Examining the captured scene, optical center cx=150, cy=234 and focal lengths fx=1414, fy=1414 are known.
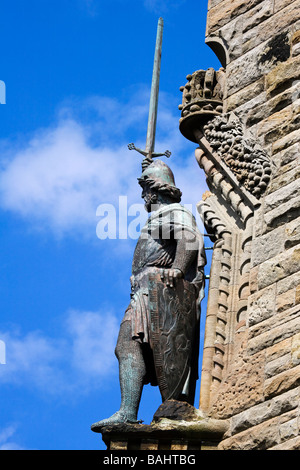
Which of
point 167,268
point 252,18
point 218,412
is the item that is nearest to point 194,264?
point 167,268

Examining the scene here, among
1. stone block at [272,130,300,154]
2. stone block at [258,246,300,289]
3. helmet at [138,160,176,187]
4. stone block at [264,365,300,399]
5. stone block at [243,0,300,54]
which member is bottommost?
stone block at [264,365,300,399]

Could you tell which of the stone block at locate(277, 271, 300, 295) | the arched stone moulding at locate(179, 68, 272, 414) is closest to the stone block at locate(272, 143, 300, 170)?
the arched stone moulding at locate(179, 68, 272, 414)

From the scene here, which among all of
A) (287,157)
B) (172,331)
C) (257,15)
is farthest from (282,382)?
(257,15)

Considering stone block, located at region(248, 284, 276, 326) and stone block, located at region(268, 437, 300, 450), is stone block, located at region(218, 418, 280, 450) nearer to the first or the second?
stone block, located at region(268, 437, 300, 450)

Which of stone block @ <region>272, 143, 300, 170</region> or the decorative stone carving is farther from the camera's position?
the decorative stone carving

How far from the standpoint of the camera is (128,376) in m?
15.0

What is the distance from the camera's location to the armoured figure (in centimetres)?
1493

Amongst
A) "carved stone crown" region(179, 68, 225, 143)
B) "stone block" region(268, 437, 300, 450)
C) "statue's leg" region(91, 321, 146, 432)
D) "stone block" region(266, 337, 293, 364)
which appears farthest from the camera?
"carved stone crown" region(179, 68, 225, 143)

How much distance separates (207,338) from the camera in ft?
50.3

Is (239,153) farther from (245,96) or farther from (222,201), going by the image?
(245,96)

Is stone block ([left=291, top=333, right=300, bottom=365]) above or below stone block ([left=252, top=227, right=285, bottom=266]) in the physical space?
below

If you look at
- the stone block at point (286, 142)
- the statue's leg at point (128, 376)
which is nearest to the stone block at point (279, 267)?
the stone block at point (286, 142)

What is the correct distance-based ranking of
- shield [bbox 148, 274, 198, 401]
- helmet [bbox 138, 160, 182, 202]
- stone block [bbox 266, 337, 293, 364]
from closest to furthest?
stone block [bbox 266, 337, 293, 364], shield [bbox 148, 274, 198, 401], helmet [bbox 138, 160, 182, 202]

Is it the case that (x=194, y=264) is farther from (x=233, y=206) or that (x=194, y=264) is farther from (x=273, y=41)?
(x=273, y=41)
